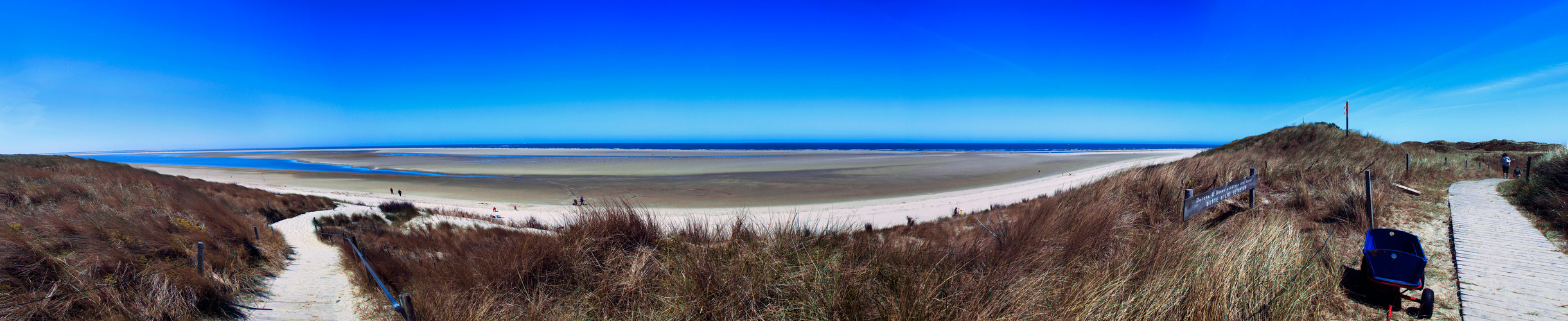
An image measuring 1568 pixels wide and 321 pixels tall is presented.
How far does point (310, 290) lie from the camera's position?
595 cm

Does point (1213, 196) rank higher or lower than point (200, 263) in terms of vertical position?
higher

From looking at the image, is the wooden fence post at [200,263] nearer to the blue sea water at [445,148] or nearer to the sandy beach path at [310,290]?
the sandy beach path at [310,290]

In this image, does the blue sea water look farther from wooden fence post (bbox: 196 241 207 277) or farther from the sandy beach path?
wooden fence post (bbox: 196 241 207 277)

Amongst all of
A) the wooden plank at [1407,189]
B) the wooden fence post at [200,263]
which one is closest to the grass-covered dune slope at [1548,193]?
the wooden plank at [1407,189]

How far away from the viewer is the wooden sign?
18.1 ft

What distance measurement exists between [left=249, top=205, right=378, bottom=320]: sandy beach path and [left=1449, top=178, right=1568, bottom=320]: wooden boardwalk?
410 inches

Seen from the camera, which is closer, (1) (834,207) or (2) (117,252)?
(2) (117,252)

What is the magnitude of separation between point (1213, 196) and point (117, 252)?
11867 mm

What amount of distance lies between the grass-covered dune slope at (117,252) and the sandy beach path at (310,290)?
221 millimetres

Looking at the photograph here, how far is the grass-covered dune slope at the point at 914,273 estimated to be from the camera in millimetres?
2900

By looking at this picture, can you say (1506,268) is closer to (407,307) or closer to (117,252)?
(407,307)

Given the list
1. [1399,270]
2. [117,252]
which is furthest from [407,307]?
[1399,270]

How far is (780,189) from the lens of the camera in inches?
944

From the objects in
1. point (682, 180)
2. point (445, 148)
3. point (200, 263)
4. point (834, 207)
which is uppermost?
point (445, 148)
